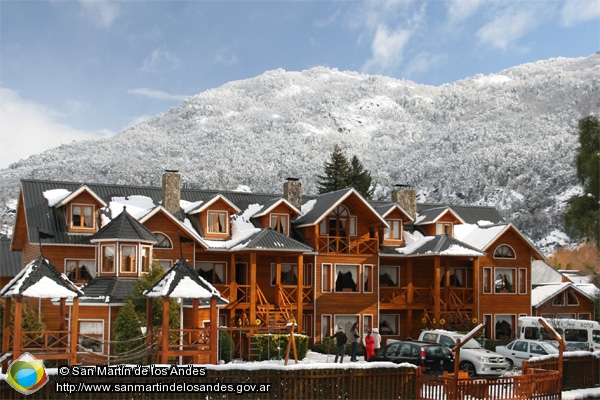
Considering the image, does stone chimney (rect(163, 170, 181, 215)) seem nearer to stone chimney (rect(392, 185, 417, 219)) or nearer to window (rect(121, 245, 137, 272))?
window (rect(121, 245, 137, 272))

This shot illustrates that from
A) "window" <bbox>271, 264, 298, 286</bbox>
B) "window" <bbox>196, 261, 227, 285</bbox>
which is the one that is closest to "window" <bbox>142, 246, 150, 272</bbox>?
"window" <bbox>196, 261, 227, 285</bbox>

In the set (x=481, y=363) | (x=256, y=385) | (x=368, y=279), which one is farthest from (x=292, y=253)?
(x=256, y=385)

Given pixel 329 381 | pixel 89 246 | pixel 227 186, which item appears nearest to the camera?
pixel 329 381

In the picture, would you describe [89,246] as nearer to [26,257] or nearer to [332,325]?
[26,257]

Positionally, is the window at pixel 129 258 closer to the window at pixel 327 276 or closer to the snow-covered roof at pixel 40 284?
the snow-covered roof at pixel 40 284

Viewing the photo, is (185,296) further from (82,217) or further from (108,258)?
(82,217)

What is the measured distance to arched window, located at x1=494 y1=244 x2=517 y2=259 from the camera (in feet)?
145

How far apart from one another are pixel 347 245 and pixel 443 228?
21.5 feet

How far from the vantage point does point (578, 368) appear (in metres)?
25.4

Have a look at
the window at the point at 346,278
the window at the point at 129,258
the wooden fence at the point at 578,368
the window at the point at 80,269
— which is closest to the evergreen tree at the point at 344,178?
the window at the point at 346,278

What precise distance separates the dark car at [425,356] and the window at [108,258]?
12485mm

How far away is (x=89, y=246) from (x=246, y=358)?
8.75 metres

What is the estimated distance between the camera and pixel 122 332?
30.0 m

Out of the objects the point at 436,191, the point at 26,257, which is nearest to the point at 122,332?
the point at 26,257
